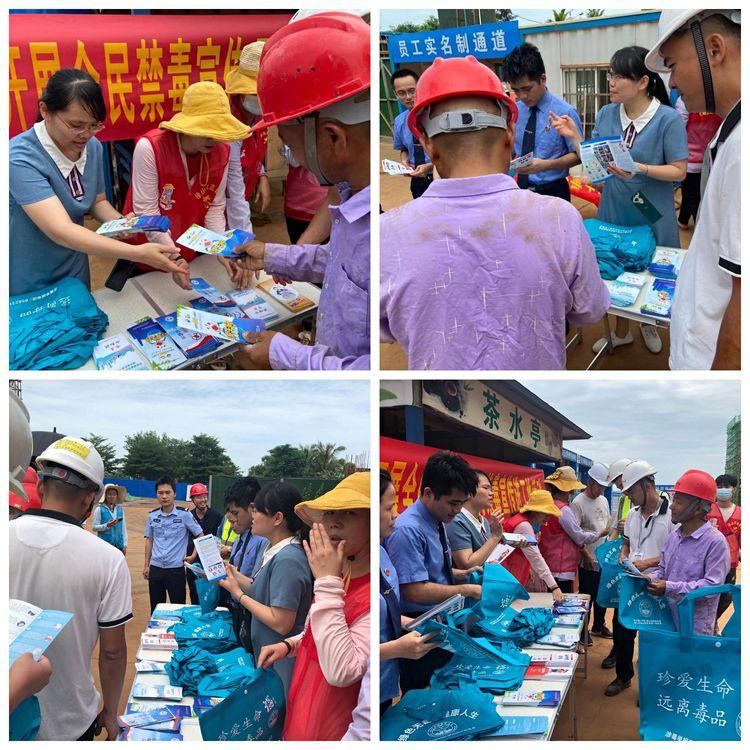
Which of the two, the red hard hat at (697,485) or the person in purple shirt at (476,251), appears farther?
the red hard hat at (697,485)

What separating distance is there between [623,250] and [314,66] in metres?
1.72

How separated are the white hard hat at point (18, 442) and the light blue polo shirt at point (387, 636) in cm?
92

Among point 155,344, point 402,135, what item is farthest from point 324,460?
point 402,135

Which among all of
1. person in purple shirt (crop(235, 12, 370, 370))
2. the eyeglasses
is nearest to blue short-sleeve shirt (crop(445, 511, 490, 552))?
person in purple shirt (crop(235, 12, 370, 370))

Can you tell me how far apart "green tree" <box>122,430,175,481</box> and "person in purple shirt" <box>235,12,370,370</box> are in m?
1.25

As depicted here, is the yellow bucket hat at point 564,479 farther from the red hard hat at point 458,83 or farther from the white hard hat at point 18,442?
the white hard hat at point 18,442

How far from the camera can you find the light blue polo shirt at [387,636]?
1919 mm

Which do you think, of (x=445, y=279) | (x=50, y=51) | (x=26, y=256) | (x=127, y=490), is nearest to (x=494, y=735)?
→ (x=445, y=279)

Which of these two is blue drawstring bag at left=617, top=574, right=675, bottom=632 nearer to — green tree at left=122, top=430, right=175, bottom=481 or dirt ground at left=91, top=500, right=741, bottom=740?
dirt ground at left=91, top=500, right=741, bottom=740

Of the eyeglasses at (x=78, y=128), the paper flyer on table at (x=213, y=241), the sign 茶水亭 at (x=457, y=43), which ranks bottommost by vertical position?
the paper flyer on table at (x=213, y=241)

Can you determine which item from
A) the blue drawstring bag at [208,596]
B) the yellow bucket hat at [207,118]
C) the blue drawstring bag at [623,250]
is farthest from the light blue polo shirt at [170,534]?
the blue drawstring bag at [623,250]

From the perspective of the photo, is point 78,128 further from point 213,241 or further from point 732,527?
point 732,527

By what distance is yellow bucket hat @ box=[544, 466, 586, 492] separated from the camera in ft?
11.4

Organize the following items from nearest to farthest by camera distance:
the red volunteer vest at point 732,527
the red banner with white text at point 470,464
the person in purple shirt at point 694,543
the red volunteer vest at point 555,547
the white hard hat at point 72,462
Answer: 1. the white hard hat at point 72,462
2. the red banner with white text at point 470,464
3. the person in purple shirt at point 694,543
4. the red volunteer vest at point 732,527
5. the red volunteer vest at point 555,547
